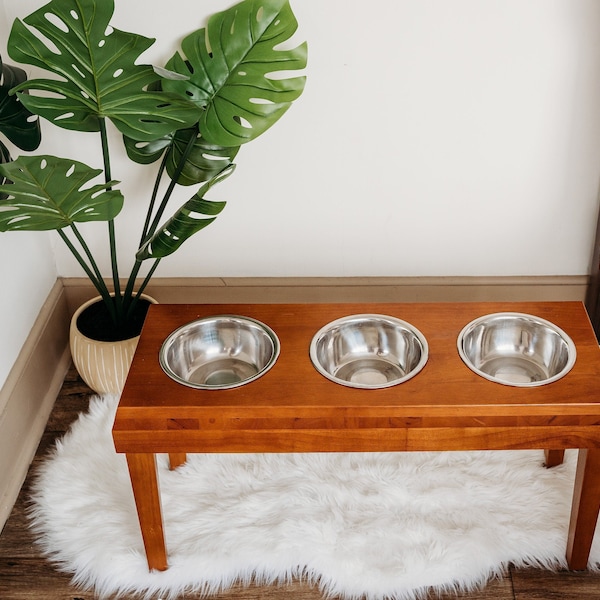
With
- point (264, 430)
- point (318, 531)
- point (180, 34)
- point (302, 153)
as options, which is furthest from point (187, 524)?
point (180, 34)

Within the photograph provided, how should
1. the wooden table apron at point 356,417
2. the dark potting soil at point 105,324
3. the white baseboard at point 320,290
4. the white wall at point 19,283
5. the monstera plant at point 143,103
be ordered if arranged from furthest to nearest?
the white baseboard at point 320,290, the dark potting soil at point 105,324, the white wall at point 19,283, the monstera plant at point 143,103, the wooden table apron at point 356,417

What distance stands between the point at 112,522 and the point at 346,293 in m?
0.99

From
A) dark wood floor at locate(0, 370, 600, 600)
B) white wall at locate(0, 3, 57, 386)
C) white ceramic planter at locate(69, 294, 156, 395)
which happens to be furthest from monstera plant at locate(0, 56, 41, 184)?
dark wood floor at locate(0, 370, 600, 600)

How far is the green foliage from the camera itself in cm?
170

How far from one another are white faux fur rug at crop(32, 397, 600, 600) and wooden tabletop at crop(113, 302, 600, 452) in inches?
12.7

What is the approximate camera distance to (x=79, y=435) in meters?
2.15

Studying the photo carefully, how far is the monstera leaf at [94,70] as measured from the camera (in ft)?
5.59

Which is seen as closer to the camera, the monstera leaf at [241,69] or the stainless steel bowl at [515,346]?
the stainless steel bowl at [515,346]

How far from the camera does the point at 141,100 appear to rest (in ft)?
5.79

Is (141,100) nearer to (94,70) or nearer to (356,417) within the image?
(94,70)

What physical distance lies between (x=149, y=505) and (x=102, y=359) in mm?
612

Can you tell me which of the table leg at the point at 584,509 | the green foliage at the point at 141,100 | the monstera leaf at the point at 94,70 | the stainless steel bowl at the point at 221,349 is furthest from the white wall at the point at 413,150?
the table leg at the point at 584,509

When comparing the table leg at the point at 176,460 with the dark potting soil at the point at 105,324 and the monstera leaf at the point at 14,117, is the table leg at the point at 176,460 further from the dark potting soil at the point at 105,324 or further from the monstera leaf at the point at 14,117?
the monstera leaf at the point at 14,117

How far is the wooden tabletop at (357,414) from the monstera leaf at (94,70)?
1.86 feet
